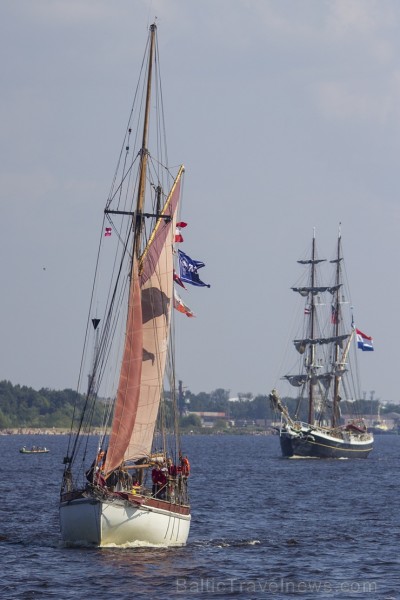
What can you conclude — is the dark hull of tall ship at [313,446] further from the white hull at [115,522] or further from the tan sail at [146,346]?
the white hull at [115,522]

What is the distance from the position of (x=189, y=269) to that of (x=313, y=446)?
91794 millimetres

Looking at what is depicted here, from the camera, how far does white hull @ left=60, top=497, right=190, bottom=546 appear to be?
4406 cm

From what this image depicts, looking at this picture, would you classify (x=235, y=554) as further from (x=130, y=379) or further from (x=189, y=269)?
(x=189, y=269)

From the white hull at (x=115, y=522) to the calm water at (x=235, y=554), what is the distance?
412 mm

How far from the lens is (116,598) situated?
3794cm

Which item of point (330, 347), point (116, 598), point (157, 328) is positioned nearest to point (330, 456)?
point (330, 347)

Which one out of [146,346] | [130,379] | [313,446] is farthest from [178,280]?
[313,446]

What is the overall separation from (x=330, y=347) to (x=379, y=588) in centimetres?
11697

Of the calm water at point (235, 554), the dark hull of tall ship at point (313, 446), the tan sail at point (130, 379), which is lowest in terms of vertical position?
the calm water at point (235, 554)

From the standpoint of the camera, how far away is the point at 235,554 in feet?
158

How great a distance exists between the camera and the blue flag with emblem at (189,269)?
56328mm

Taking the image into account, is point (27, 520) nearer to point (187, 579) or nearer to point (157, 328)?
point (157, 328)

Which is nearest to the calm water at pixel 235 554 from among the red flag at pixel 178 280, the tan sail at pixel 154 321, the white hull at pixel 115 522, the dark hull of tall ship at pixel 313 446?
the white hull at pixel 115 522

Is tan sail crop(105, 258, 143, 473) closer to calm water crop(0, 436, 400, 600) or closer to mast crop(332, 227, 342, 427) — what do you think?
calm water crop(0, 436, 400, 600)
